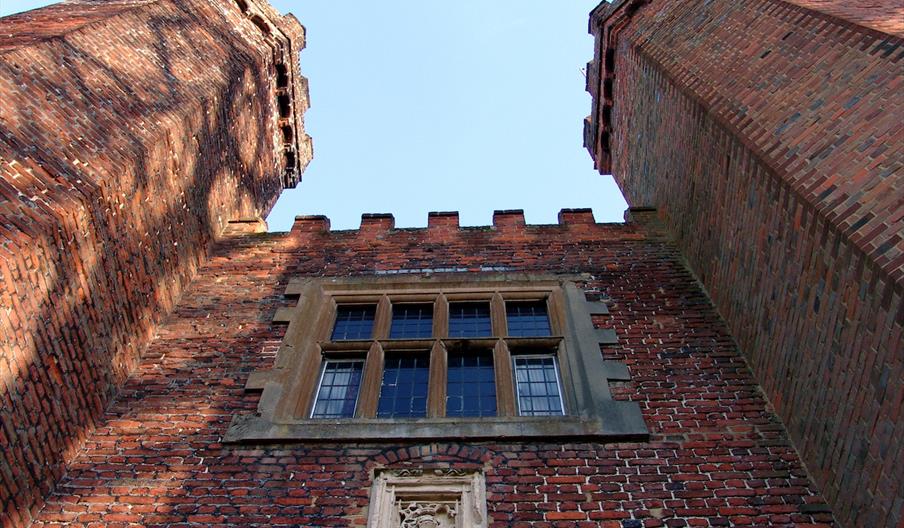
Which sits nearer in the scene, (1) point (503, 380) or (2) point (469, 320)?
(1) point (503, 380)

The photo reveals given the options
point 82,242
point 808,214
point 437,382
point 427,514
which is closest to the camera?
point 427,514

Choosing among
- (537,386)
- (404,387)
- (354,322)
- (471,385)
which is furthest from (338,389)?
(537,386)

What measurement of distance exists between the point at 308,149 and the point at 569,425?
35.4ft

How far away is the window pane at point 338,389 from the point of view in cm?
684

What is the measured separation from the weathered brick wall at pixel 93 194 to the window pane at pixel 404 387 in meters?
2.47

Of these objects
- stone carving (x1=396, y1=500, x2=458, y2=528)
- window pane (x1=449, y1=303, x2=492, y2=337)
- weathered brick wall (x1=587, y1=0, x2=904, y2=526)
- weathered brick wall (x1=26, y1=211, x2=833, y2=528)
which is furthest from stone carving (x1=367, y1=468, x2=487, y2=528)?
weathered brick wall (x1=587, y1=0, x2=904, y2=526)

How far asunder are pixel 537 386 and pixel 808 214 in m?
2.82

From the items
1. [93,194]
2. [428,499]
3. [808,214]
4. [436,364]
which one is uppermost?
[93,194]

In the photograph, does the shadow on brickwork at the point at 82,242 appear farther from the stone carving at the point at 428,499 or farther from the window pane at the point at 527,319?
the window pane at the point at 527,319

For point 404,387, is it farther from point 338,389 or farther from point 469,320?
point 469,320

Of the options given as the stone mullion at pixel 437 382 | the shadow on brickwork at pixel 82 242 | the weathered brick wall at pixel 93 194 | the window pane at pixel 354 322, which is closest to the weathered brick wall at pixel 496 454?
the shadow on brickwork at pixel 82 242

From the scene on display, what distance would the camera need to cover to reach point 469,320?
8.13 metres

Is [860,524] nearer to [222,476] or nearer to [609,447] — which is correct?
[609,447]

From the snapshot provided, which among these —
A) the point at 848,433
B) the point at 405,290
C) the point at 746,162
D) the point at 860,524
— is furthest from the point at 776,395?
the point at 405,290
